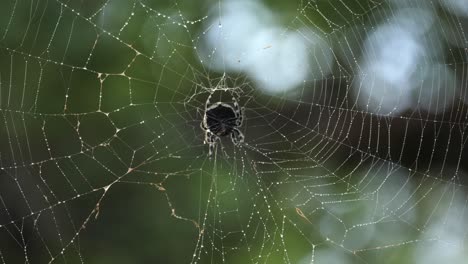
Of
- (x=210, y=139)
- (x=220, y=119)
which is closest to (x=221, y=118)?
(x=220, y=119)

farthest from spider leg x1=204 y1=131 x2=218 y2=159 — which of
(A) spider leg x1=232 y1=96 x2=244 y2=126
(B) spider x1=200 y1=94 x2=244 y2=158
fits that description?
(A) spider leg x1=232 y1=96 x2=244 y2=126

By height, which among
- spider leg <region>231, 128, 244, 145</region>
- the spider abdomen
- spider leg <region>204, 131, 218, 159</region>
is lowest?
spider leg <region>204, 131, 218, 159</region>

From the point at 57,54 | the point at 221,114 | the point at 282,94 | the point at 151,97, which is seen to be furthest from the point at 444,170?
the point at 57,54

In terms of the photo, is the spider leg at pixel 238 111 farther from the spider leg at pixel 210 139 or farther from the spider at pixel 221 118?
the spider leg at pixel 210 139

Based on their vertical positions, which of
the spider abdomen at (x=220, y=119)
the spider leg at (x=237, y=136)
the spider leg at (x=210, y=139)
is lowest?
the spider leg at (x=210, y=139)

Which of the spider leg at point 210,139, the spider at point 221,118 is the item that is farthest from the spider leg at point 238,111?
the spider leg at point 210,139

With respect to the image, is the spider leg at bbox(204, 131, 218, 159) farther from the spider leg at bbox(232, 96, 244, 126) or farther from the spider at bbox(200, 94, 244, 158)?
the spider leg at bbox(232, 96, 244, 126)
